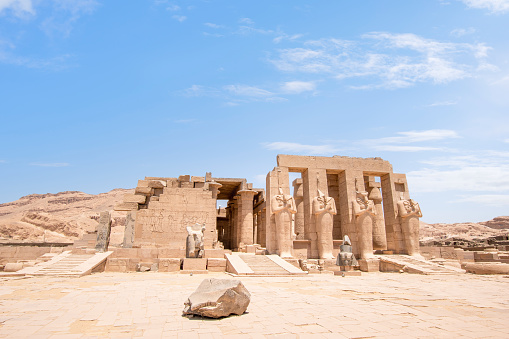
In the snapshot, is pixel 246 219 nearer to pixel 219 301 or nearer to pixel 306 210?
pixel 306 210

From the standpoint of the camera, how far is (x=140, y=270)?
13062mm

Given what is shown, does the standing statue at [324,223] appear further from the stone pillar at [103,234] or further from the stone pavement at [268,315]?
the stone pillar at [103,234]

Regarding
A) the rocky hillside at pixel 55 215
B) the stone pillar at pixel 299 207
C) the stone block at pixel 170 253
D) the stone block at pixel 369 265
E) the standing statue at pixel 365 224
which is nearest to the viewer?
the stone block at pixel 170 253

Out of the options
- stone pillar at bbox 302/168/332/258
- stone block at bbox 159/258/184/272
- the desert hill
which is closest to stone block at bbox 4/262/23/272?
stone block at bbox 159/258/184/272

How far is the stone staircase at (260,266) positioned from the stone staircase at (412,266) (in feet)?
17.4

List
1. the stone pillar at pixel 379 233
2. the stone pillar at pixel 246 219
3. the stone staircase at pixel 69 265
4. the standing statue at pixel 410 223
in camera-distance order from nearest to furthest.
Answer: the stone staircase at pixel 69 265 → the standing statue at pixel 410 223 → the stone pillar at pixel 379 233 → the stone pillar at pixel 246 219

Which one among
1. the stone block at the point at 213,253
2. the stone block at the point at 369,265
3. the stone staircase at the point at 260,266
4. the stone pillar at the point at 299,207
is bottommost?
the stone block at the point at 369,265

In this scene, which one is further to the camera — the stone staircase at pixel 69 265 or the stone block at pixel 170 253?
the stone block at pixel 170 253

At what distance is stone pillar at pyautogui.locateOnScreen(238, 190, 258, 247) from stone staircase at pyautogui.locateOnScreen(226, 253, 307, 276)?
652 cm

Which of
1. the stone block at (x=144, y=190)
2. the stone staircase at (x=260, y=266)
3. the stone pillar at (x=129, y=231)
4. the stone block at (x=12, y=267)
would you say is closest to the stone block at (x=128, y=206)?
the stone pillar at (x=129, y=231)

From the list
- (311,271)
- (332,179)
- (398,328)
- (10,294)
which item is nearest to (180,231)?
(311,271)

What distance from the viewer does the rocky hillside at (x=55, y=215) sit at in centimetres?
3106

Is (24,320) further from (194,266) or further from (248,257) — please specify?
(248,257)

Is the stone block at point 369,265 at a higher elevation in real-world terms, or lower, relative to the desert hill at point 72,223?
lower
